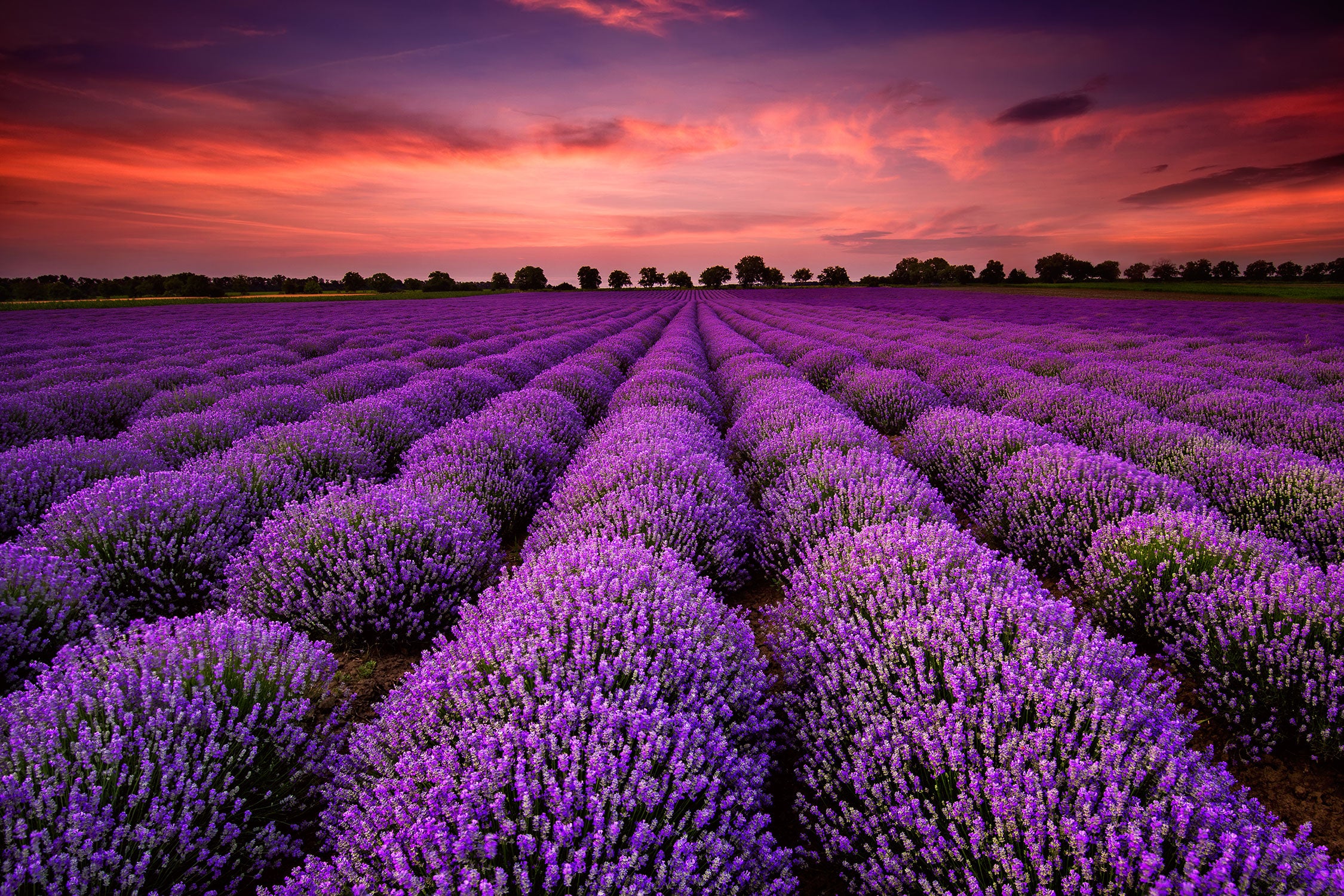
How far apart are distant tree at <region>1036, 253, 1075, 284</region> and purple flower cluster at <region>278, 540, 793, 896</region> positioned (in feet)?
240

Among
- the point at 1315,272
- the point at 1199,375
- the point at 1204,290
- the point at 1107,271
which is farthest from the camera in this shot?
the point at 1107,271

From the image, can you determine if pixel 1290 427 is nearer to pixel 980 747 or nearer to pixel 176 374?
pixel 980 747

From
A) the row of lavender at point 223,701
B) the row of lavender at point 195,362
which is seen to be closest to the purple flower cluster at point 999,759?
the row of lavender at point 223,701

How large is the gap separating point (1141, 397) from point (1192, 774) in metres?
6.88

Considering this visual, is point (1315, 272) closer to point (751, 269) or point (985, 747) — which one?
point (751, 269)

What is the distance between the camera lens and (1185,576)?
2541mm

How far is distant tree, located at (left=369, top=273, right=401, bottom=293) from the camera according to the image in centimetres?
6306

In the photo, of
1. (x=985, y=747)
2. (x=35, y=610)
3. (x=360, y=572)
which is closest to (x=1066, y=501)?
(x=985, y=747)

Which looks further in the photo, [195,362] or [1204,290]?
[1204,290]

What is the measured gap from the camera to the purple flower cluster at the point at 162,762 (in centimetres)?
131

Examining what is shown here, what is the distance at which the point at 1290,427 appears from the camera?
4988mm

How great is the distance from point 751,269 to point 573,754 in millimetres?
91681

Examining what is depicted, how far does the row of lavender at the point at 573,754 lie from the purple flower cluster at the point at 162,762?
0.26m

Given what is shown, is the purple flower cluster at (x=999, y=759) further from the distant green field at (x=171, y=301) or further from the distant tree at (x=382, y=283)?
the distant tree at (x=382, y=283)
